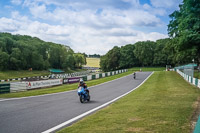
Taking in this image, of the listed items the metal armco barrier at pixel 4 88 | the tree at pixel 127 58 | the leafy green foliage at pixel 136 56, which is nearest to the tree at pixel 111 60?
the leafy green foliage at pixel 136 56

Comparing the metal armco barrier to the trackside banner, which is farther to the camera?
the trackside banner

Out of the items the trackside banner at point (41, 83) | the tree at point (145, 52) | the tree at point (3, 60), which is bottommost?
the trackside banner at point (41, 83)

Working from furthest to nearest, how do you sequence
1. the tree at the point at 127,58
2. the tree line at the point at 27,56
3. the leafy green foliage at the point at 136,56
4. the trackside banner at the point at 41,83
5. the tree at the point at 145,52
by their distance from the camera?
the tree at the point at 127,58
the tree at the point at 145,52
the leafy green foliage at the point at 136,56
the tree line at the point at 27,56
the trackside banner at the point at 41,83

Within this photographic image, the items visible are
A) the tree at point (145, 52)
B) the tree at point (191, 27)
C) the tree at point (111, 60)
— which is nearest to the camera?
the tree at point (191, 27)

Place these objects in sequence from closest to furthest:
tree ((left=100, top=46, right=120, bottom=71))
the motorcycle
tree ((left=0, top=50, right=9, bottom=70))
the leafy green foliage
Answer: the motorcycle → tree ((left=0, top=50, right=9, bottom=70)) → the leafy green foliage → tree ((left=100, top=46, right=120, bottom=71))

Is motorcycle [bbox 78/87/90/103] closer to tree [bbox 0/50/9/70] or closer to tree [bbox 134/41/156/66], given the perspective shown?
tree [bbox 0/50/9/70]

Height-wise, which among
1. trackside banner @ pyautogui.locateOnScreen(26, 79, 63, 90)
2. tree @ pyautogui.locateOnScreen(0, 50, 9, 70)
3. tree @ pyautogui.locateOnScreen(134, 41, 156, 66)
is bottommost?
trackside banner @ pyautogui.locateOnScreen(26, 79, 63, 90)

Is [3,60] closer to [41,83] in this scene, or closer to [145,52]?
[41,83]

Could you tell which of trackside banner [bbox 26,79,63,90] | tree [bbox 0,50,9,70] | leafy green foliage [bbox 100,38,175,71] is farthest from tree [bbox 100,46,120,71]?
trackside banner [bbox 26,79,63,90]

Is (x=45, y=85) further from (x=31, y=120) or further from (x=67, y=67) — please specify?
(x=67, y=67)

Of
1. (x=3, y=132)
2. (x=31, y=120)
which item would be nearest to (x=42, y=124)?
(x=31, y=120)

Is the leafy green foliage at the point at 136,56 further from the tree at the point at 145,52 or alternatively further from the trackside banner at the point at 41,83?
the trackside banner at the point at 41,83

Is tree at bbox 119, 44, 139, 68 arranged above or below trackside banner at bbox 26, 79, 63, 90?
above

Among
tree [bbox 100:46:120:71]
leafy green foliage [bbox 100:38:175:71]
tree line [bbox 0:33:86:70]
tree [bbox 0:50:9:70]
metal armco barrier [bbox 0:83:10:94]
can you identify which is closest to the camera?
metal armco barrier [bbox 0:83:10:94]
